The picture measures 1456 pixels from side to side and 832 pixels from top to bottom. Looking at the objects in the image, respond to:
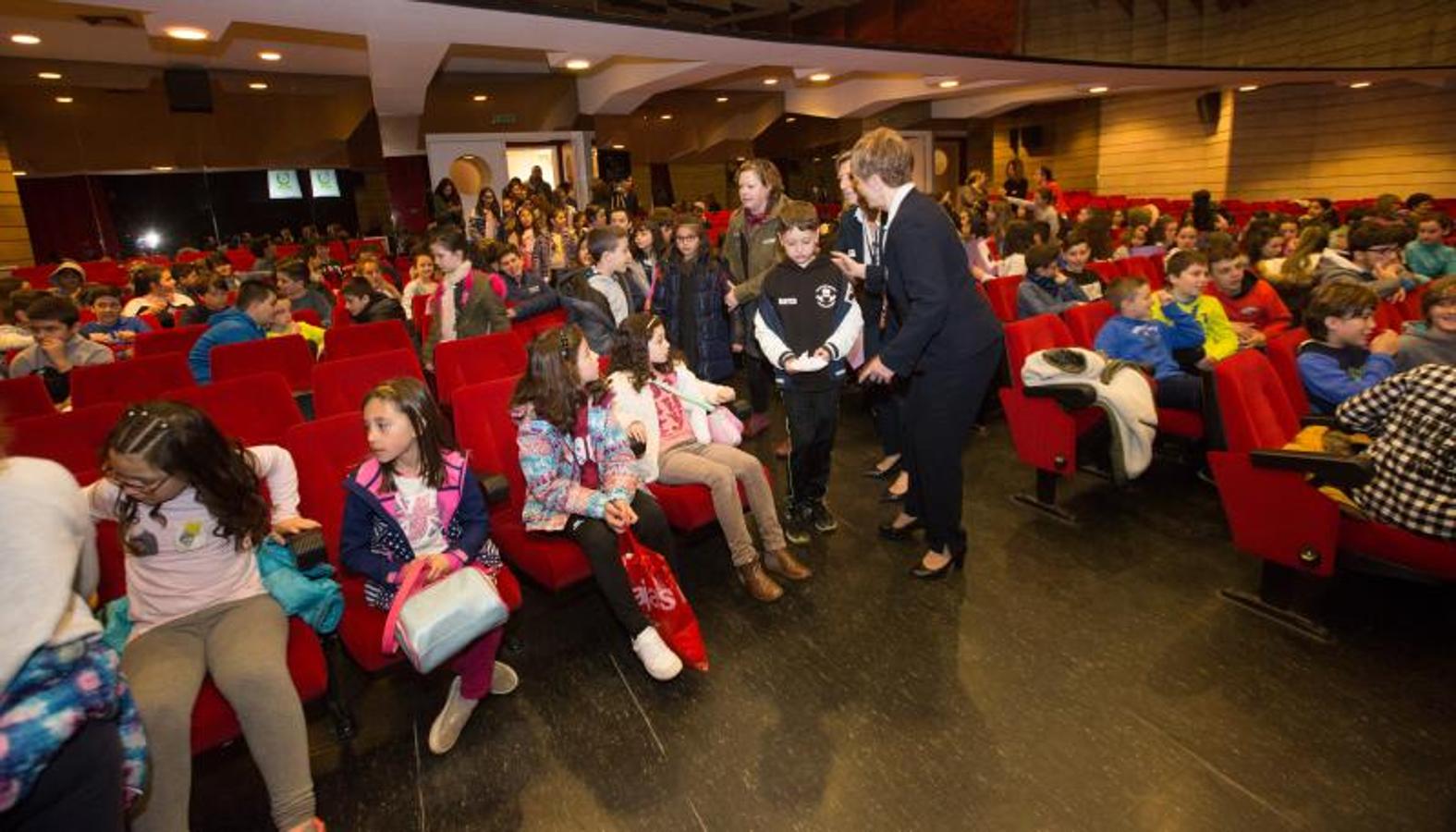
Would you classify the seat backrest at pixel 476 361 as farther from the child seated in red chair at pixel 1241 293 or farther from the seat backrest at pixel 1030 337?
the child seated in red chair at pixel 1241 293

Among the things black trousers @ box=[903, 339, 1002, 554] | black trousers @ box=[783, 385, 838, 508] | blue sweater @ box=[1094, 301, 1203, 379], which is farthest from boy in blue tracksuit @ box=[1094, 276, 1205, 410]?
black trousers @ box=[783, 385, 838, 508]

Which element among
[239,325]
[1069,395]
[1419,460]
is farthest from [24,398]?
[1419,460]

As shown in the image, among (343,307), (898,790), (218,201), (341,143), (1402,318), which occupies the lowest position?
(898,790)

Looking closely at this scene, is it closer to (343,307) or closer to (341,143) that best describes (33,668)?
(343,307)

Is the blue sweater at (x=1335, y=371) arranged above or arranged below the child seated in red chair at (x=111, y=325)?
below

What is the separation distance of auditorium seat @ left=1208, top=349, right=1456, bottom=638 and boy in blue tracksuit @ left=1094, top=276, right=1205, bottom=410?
837 mm

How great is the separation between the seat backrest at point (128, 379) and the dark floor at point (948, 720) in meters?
2.14

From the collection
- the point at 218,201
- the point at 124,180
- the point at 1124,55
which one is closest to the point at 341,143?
the point at 218,201

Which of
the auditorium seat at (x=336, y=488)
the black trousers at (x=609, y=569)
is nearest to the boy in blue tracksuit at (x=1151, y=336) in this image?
the black trousers at (x=609, y=569)

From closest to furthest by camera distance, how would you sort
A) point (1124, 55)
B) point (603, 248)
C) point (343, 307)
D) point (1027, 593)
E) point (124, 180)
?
point (1027, 593) < point (603, 248) < point (343, 307) < point (1124, 55) < point (124, 180)

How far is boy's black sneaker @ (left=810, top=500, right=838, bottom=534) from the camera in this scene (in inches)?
133

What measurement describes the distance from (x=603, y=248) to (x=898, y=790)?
2.98 meters

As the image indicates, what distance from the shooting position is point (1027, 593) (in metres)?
2.82

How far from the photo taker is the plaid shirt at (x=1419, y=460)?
6.93ft
